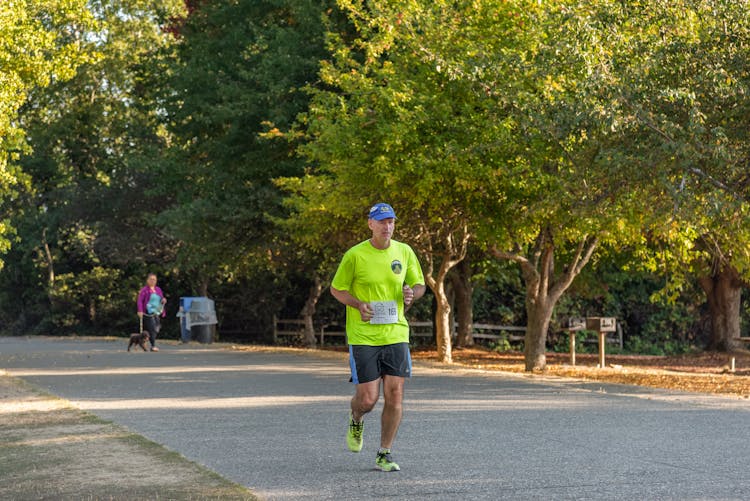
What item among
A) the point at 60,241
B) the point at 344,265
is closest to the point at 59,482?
the point at 344,265

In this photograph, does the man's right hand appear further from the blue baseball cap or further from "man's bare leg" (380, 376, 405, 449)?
the blue baseball cap

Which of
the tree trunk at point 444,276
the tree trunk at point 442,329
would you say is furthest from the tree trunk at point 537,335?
the tree trunk at point 442,329

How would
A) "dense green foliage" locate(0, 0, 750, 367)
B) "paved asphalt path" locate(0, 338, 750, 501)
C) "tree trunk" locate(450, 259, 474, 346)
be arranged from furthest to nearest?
"tree trunk" locate(450, 259, 474, 346) < "dense green foliage" locate(0, 0, 750, 367) < "paved asphalt path" locate(0, 338, 750, 501)

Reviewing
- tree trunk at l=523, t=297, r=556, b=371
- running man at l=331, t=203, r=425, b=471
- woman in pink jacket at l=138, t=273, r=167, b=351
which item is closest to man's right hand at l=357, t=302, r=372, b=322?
running man at l=331, t=203, r=425, b=471

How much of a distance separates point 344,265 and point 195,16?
25.6m

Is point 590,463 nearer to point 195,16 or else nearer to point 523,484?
point 523,484

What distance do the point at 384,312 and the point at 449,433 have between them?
2.61m

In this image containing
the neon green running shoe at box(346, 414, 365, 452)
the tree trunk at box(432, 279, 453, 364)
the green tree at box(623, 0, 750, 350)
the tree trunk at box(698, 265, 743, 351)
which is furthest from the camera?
the tree trunk at box(698, 265, 743, 351)

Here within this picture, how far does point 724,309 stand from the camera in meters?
31.1

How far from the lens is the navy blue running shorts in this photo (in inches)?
332

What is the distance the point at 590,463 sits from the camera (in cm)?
873

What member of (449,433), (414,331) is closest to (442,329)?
(414,331)

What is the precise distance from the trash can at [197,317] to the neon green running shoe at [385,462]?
25195 millimetres

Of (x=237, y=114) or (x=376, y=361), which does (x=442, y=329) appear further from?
(x=376, y=361)
